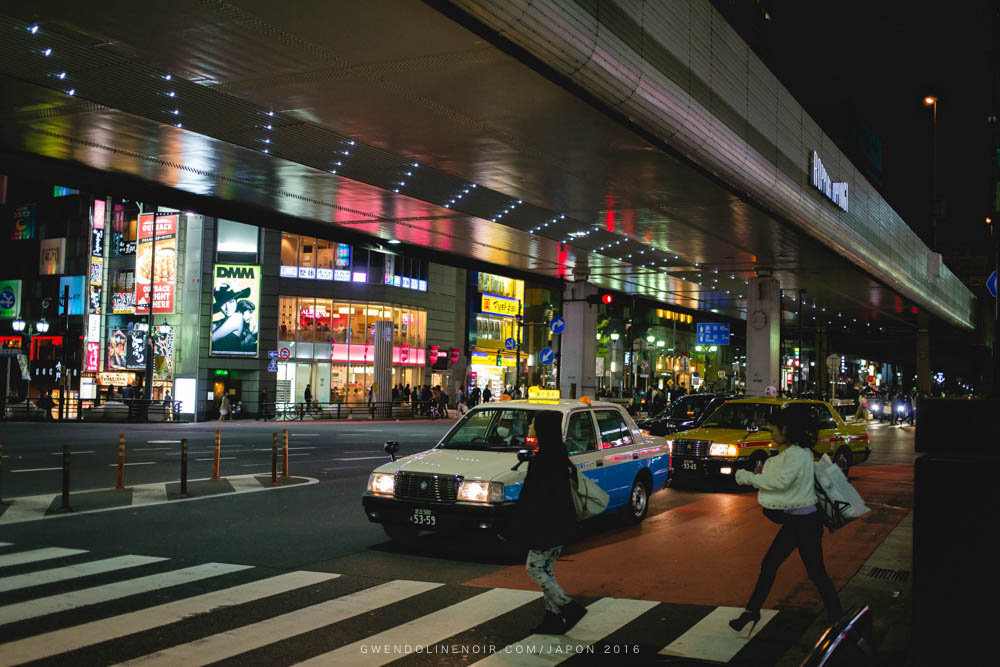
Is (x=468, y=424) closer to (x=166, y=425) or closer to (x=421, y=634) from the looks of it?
(x=421, y=634)

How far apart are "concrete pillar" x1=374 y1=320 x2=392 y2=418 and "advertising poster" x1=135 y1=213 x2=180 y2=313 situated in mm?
11253

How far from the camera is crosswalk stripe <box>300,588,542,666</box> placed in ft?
20.7

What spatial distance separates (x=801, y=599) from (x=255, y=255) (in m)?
45.1

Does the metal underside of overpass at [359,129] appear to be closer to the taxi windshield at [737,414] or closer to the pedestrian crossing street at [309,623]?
the taxi windshield at [737,414]

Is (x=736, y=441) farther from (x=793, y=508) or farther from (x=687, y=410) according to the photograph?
(x=793, y=508)

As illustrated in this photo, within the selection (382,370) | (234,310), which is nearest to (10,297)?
(234,310)

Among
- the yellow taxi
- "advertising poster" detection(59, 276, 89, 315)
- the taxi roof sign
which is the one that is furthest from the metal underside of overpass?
"advertising poster" detection(59, 276, 89, 315)

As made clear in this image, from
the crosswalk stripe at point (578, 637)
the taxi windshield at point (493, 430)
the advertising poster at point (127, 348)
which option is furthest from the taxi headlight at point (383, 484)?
the advertising poster at point (127, 348)

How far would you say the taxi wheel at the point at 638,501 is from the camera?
1248cm

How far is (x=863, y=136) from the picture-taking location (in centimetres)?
10769

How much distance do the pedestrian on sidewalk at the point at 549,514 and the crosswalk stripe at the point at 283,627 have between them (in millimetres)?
1869

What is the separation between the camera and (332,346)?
52344 mm

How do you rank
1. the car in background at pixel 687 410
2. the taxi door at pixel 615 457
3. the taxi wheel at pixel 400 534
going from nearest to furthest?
the taxi wheel at pixel 400 534, the taxi door at pixel 615 457, the car in background at pixel 687 410

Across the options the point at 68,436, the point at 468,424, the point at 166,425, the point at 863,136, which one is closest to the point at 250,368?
the point at 166,425
